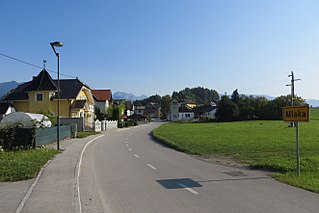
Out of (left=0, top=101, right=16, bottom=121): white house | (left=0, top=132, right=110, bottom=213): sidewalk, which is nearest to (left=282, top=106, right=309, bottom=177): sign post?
(left=0, top=132, right=110, bottom=213): sidewalk

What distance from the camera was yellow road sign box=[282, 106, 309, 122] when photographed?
12.2m

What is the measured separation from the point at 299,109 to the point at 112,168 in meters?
7.58

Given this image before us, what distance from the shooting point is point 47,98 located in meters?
59.0

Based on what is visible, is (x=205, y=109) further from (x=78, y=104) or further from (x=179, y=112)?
(x=78, y=104)

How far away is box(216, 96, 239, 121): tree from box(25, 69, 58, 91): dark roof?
58447 millimetres

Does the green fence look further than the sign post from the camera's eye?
Yes

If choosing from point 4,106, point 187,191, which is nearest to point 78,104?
point 4,106

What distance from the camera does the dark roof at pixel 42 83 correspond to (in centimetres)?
5907

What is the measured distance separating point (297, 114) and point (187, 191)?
16.5 ft

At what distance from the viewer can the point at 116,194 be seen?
976 centimetres

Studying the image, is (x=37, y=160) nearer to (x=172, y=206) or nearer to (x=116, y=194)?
(x=116, y=194)

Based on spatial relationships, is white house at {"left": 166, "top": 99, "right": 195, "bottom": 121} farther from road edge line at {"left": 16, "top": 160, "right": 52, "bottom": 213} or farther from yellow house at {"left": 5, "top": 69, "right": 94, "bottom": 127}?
road edge line at {"left": 16, "top": 160, "right": 52, "bottom": 213}

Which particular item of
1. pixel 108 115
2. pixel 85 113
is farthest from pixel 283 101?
pixel 85 113

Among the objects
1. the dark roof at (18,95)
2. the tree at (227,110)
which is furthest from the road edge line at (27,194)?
the tree at (227,110)
